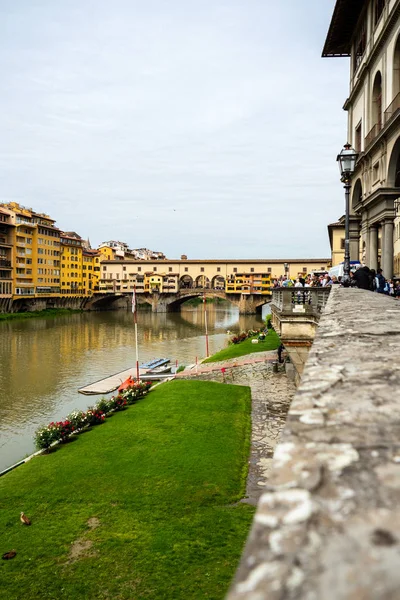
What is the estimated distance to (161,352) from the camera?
4991 cm

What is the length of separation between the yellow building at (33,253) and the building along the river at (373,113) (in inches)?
2802

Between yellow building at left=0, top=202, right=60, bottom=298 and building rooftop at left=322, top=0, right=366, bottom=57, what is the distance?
69.7m

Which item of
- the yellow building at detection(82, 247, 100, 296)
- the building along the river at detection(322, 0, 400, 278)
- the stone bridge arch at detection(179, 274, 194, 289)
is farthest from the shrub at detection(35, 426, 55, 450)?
the stone bridge arch at detection(179, 274, 194, 289)

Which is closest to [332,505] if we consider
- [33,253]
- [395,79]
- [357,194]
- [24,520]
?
[24,520]

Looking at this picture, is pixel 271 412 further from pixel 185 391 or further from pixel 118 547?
pixel 118 547

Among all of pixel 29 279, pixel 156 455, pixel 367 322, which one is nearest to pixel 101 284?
pixel 29 279

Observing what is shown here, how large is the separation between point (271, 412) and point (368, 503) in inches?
871

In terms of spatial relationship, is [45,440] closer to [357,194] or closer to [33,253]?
[357,194]

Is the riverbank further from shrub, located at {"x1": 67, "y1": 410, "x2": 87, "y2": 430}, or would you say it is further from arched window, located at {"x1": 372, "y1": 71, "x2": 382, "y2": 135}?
arched window, located at {"x1": 372, "y1": 71, "x2": 382, "y2": 135}

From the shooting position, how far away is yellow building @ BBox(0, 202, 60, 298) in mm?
87938

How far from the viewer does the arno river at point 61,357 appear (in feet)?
81.8

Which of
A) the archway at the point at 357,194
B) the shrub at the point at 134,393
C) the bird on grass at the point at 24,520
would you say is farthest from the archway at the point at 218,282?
the bird on grass at the point at 24,520

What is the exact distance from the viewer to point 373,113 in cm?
2388

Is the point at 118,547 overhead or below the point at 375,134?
below
